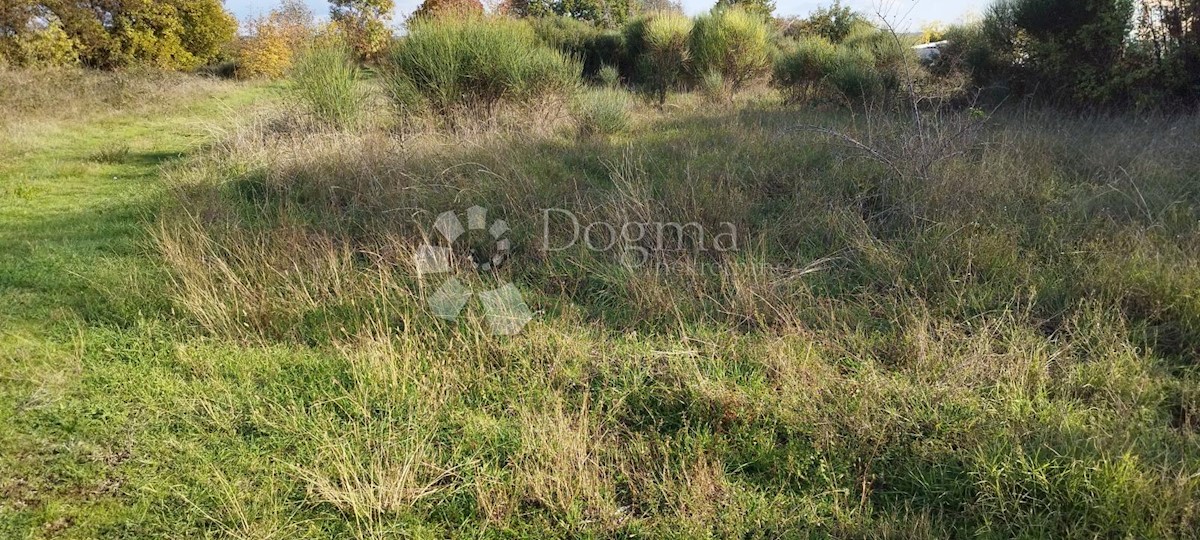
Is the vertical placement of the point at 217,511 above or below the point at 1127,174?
below

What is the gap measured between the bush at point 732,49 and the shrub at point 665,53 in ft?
1.37

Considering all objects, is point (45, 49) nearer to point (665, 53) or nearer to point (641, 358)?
point (665, 53)

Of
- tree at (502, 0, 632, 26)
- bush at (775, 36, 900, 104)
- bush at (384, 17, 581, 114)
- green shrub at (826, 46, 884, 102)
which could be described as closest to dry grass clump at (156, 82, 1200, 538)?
bush at (384, 17, 581, 114)

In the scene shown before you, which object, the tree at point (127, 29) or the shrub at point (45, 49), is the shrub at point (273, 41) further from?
the shrub at point (45, 49)

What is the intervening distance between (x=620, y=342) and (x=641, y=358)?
0.74 ft

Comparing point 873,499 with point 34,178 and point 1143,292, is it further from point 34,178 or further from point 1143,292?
point 34,178

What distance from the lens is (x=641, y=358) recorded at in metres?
2.70

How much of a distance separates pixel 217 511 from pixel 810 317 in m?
2.53

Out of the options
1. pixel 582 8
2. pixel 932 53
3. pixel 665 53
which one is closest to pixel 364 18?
pixel 582 8

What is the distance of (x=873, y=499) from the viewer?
2.01 metres

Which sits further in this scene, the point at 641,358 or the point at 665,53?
the point at 665,53

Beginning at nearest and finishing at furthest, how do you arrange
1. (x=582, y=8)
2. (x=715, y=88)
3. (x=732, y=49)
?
1. (x=715, y=88)
2. (x=732, y=49)
3. (x=582, y=8)

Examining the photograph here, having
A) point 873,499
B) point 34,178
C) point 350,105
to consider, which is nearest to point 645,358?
point 873,499

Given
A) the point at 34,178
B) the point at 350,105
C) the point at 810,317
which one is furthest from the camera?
the point at 350,105
